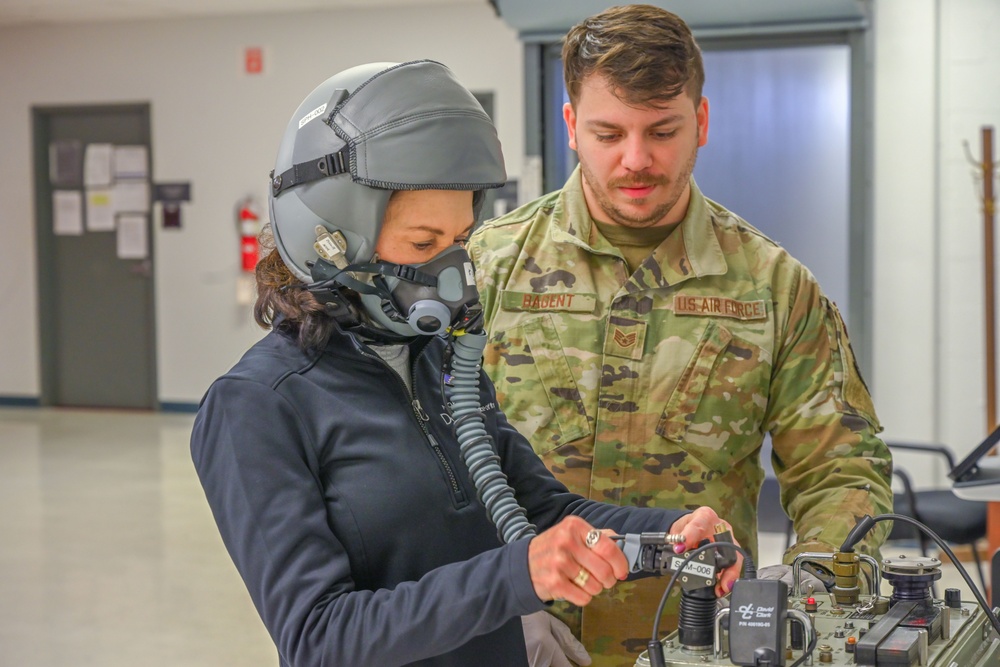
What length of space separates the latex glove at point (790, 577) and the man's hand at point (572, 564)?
27 cm

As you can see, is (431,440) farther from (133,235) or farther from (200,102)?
(133,235)

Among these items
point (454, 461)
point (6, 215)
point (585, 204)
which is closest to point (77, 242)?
point (6, 215)

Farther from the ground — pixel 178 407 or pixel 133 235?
pixel 133 235

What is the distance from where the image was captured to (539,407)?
198 centimetres

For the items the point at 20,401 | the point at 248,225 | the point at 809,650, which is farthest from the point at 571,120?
the point at 20,401

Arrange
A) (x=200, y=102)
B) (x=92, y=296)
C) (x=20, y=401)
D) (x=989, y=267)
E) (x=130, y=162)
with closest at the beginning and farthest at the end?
(x=989, y=267)
(x=200, y=102)
(x=130, y=162)
(x=92, y=296)
(x=20, y=401)

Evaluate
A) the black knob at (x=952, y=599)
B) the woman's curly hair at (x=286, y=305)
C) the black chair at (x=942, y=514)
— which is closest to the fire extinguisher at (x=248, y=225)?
the black chair at (x=942, y=514)

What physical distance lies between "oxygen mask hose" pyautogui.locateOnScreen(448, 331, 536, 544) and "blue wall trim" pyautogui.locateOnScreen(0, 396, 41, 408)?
8571 mm

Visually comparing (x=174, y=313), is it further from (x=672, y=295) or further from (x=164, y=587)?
Result: (x=672, y=295)

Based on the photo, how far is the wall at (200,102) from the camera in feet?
26.0

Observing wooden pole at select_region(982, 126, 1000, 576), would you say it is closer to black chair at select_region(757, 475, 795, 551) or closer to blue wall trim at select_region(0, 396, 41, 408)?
black chair at select_region(757, 475, 795, 551)

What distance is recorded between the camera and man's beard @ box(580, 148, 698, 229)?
6.13 ft

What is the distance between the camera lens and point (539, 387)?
6.51 ft

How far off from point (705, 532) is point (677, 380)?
639 mm
